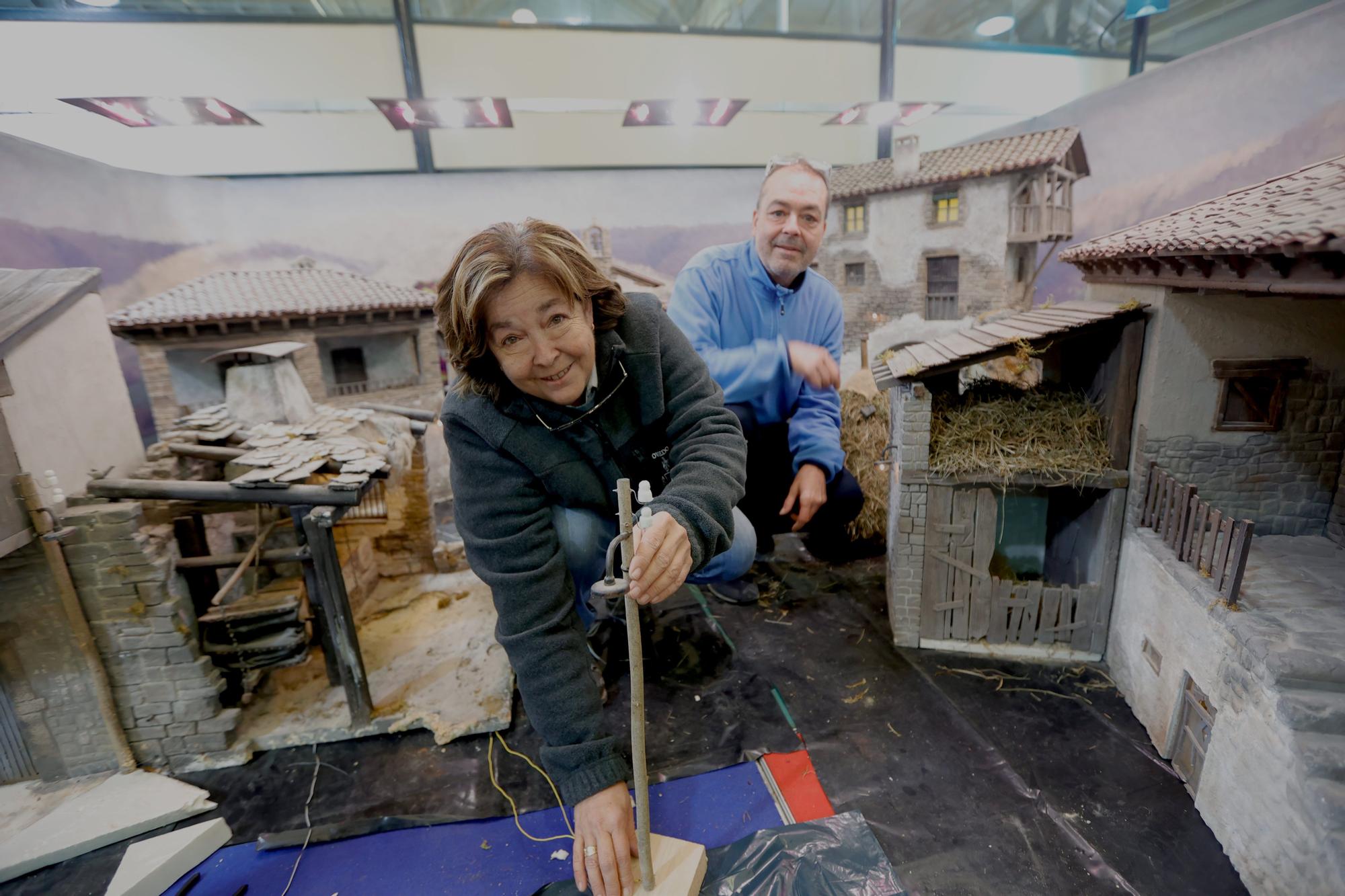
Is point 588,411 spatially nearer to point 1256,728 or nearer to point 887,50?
point 1256,728

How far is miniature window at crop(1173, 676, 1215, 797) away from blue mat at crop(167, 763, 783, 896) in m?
2.54

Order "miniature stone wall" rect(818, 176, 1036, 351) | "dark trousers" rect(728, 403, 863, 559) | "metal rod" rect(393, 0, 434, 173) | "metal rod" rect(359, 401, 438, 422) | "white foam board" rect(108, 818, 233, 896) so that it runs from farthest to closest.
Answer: "metal rod" rect(359, 401, 438, 422) → "miniature stone wall" rect(818, 176, 1036, 351) → "metal rod" rect(393, 0, 434, 173) → "dark trousers" rect(728, 403, 863, 559) → "white foam board" rect(108, 818, 233, 896)

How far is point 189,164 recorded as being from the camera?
5.75 metres

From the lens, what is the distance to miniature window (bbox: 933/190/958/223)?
6.28 metres

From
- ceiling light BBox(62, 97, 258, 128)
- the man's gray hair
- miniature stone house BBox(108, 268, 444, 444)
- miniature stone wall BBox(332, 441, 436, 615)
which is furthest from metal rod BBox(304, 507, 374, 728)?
miniature stone house BBox(108, 268, 444, 444)

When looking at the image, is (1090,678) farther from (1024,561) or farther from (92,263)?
(92,263)

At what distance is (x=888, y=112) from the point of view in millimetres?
5887

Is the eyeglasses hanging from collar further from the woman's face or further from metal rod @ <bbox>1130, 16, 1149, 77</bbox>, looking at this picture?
metal rod @ <bbox>1130, 16, 1149, 77</bbox>

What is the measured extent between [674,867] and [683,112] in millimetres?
6521

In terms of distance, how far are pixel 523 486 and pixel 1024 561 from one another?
549cm

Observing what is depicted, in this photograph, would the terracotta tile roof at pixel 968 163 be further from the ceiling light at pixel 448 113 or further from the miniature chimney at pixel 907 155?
the ceiling light at pixel 448 113

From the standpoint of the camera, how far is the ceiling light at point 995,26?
5.73 meters

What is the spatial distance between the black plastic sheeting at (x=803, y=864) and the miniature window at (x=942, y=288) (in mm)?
5639

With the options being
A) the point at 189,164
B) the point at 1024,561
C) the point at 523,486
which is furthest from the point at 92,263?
the point at 1024,561
